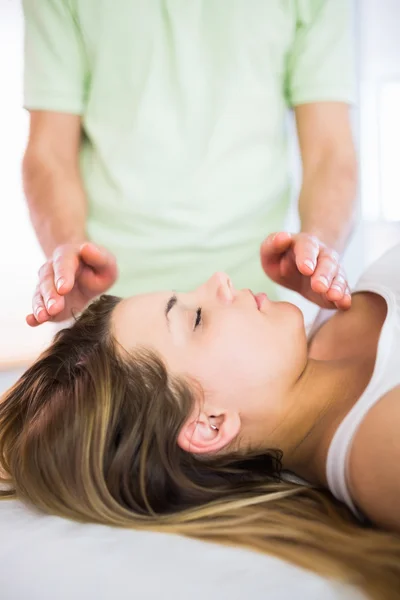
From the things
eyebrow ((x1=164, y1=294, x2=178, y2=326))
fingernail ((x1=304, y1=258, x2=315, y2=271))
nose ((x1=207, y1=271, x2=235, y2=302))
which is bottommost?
eyebrow ((x1=164, y1=294, x2=178, y2=326))

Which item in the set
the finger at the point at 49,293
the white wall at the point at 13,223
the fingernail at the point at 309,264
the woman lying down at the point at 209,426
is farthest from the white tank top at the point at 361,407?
the white wall at the point at 13,223

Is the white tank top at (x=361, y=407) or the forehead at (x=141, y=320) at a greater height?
the forehead at (x=141, y=320)

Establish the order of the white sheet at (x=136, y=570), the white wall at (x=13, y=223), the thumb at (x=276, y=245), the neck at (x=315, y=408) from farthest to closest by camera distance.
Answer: the white wall at (x=13, y=223) < the thumb at (x=276, y=245) < the neck at (x=315, y=408) < the white sheet at (x=136, y=570)

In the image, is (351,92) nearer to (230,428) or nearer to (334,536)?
(230,428)

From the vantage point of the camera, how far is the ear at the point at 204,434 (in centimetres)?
78

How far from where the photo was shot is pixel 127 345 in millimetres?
810

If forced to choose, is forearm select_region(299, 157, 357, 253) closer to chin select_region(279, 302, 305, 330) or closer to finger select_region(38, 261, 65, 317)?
chin select_region(279, 302, 305, 330)

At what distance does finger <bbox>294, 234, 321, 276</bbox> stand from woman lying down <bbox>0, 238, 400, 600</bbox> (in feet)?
0.18

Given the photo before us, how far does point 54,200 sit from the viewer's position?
1.28 meters

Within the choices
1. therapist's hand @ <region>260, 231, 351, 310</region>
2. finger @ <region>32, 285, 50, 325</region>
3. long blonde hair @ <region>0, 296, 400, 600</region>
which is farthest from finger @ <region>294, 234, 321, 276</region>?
finger @ <region>32, 285, 50, 325</region>

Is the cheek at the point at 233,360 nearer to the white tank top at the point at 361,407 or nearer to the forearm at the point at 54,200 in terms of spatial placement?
the white tank top at the point at 361,407

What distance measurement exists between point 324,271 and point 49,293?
34 cm

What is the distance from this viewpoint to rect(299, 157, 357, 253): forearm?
1172 mm

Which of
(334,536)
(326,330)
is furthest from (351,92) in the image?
(334,536)
